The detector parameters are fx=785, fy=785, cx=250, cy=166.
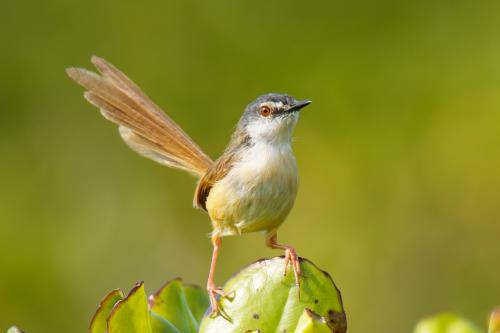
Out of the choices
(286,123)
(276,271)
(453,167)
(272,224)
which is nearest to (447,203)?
(453,167)

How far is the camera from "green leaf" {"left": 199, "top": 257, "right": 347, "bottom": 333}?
1.89 metres

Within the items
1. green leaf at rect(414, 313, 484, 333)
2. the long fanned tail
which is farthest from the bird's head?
green leaf at rect(414, 313, 484, 333)

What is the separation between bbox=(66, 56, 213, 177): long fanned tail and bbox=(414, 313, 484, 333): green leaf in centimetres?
207

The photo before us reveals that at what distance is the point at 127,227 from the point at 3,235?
1.06 metres

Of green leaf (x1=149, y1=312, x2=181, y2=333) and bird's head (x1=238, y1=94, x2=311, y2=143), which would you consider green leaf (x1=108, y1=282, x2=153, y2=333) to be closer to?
green leaf (x1=149, y1=312, x2=181, y2=333)

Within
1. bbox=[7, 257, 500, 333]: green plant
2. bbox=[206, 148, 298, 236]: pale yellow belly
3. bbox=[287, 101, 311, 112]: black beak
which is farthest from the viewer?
bbox=[287, 101, 311, 112]: black beak

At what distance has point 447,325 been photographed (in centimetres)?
210

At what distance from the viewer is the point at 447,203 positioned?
6.62 m

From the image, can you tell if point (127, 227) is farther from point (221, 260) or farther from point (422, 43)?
point (422, 43)

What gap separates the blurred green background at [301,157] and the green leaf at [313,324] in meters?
4.57

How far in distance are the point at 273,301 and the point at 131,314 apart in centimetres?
35

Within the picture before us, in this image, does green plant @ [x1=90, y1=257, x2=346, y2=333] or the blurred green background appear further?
the blurred green background

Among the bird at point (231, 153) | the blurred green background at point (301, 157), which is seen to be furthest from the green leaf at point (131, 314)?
the blurred green background at point (301, 157)

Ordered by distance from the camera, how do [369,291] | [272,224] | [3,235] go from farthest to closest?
[3,235] → [369,291] → [272,224]
